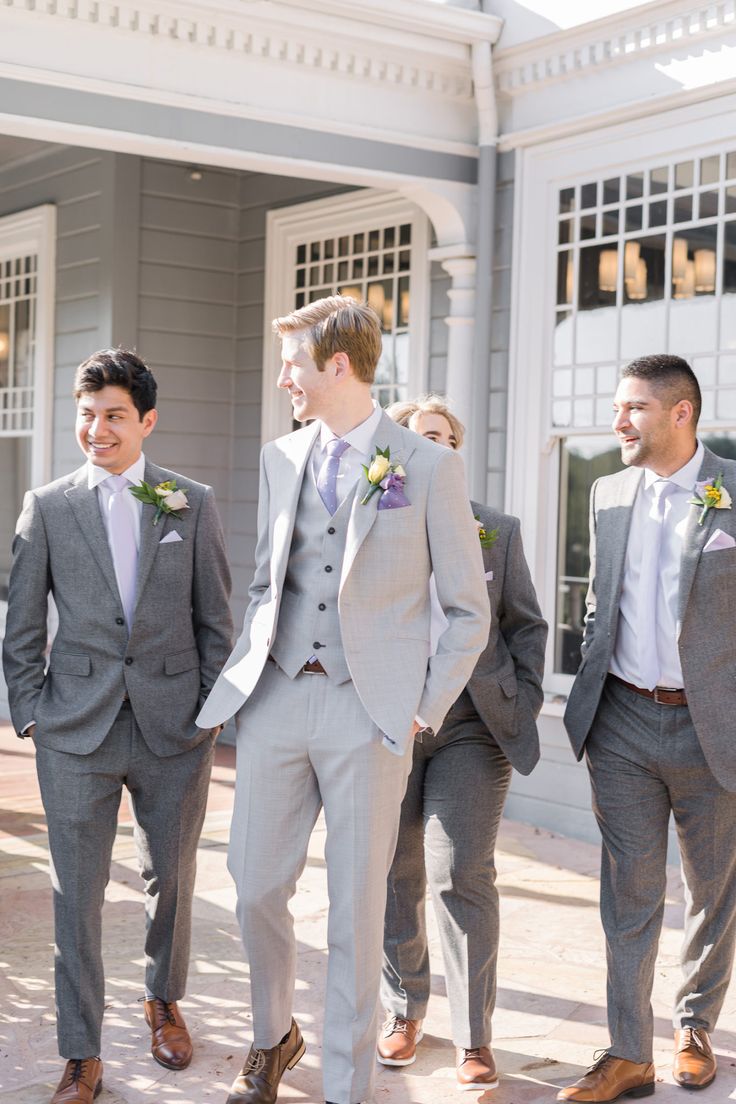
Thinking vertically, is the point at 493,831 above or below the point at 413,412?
below

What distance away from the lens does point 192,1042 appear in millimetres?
3920

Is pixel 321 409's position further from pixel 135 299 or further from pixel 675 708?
pixel 135 299

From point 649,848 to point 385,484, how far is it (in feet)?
4.28

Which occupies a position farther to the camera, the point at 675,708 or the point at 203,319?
the point at 203,319

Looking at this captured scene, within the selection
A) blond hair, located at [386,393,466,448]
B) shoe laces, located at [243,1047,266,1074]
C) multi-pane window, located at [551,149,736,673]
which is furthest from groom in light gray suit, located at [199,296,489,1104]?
multi-pane window, located at [551,149,736,673]

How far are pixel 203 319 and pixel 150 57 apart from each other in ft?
10.2

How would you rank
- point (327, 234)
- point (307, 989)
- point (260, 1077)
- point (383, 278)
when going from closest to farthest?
point (260, 1077) < point (307, 989) < point (383, 278) < point (327, 234)

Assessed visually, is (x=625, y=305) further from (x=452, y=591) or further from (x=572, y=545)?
(x=452, y=591)

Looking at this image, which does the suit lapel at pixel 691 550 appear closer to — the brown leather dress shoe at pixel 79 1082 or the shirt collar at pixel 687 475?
the shirt collar at pixel 687 475

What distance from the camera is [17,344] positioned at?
10062 millimetres

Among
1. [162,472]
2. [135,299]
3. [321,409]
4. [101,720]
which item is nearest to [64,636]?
[101,720]

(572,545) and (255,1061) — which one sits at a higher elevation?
(572,545)

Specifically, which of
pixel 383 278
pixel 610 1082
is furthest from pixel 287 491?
pixel 383 278

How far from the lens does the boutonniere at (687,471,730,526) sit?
3.60 meters
